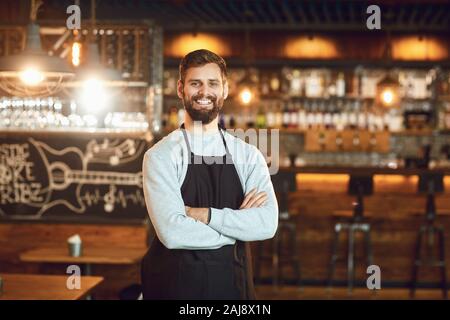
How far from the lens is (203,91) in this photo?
8.08 ft

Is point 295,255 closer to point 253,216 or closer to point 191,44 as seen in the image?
point 191,44

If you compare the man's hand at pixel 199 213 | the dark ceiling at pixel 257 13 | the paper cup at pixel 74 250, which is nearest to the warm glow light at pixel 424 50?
the dark ceiling at pixel 257 13

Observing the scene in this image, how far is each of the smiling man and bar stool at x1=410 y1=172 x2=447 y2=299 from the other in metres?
4.51

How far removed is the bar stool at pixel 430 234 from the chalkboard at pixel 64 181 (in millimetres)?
2620

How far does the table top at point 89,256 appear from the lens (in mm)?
5469

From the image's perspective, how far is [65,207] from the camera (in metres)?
6.43

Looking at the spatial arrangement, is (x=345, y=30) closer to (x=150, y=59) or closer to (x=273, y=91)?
(x=273, y=91)

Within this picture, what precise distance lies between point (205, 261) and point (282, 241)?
190 inches

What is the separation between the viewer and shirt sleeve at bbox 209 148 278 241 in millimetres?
2482

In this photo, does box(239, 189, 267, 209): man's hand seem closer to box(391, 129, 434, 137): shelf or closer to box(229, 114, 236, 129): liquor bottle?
box(229, 114, 236, 129): liquor bottle

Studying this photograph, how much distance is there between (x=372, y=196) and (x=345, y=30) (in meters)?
3.01

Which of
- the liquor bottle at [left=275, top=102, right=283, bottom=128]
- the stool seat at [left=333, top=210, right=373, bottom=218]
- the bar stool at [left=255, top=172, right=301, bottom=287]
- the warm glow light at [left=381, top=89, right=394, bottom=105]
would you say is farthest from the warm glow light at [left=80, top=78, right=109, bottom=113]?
the liquor bottle at [left=275, top=102, right=283, bottom=128]
